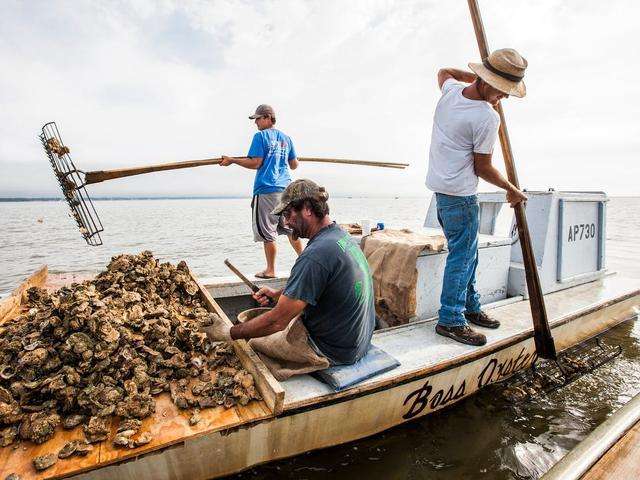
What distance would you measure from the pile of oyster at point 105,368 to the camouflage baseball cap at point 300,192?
4.18 feet

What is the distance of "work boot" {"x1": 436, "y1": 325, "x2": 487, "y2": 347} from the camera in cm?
326

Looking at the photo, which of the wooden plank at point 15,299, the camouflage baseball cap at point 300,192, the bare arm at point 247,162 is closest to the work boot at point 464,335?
the camouflage baseball cap at point 300,192

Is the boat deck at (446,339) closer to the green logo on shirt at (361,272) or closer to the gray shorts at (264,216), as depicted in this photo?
the green logo on shirt at (361,272)

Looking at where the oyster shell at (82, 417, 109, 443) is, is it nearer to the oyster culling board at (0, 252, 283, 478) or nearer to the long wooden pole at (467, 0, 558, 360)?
the oyster culling board at (0, 252, 283, 478)

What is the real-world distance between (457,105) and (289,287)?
2193 mm

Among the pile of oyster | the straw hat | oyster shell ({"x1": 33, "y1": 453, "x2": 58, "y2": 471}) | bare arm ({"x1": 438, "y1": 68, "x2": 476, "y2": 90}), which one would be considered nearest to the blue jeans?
the straw hat

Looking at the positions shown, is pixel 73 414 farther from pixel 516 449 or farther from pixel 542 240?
pixel 542 240

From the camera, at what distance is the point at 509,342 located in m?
3.46

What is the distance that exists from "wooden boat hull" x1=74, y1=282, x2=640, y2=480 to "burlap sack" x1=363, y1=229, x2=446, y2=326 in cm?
87

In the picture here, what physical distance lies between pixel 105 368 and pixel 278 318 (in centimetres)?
125

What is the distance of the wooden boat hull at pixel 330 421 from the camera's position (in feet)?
6.60

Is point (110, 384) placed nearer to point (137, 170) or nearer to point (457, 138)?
point (137, 170)

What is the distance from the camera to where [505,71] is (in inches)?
110

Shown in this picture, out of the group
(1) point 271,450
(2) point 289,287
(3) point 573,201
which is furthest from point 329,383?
(3) point 573,201
